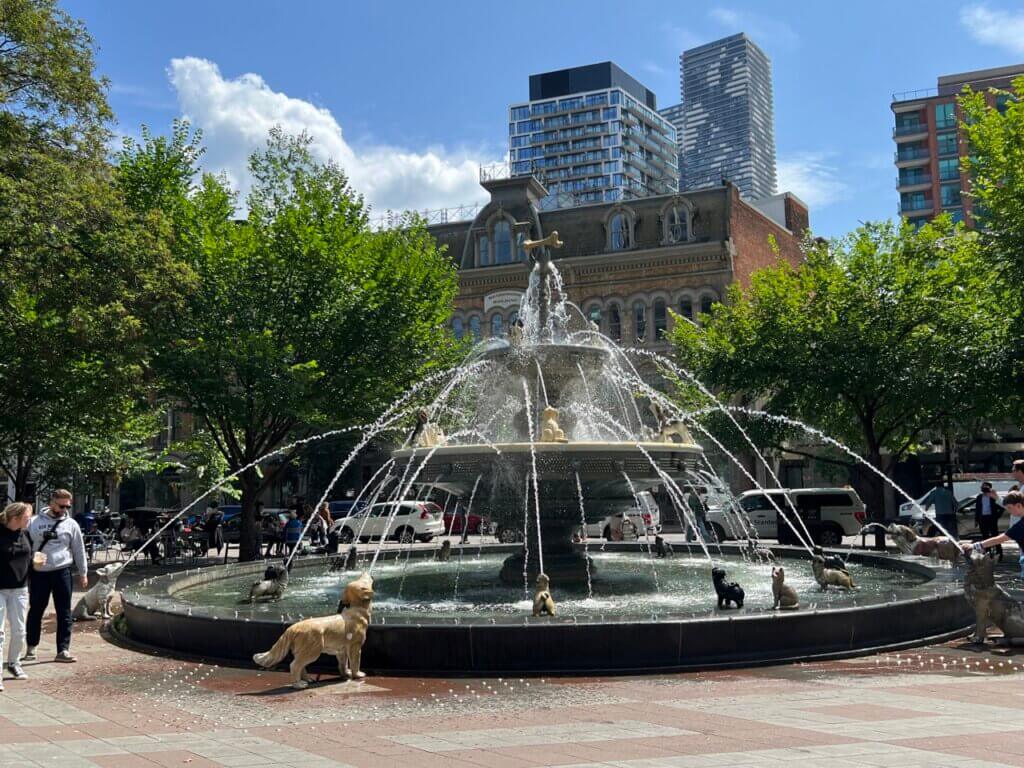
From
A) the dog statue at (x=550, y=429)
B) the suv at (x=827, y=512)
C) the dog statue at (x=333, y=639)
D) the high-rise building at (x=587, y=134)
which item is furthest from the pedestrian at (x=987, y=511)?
the high-rise building at (x=587, y=134)

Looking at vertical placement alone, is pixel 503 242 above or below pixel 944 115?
below

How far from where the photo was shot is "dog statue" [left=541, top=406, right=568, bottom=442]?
40.9 feet

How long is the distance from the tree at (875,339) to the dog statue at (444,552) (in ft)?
40.4

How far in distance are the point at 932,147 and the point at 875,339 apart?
64647mm

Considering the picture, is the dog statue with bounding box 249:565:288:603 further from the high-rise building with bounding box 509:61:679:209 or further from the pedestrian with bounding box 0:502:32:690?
the high-rise building with bounding box 509:61:679:209

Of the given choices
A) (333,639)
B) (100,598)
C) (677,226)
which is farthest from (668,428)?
(677,226)

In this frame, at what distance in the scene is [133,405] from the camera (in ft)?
82.4

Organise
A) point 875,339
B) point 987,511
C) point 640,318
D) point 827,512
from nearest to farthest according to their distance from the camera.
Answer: point 987,511
point 875,339
point 827,512
point 640,318

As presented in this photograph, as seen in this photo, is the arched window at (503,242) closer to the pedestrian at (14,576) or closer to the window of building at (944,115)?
the pedestrian at (14,576)

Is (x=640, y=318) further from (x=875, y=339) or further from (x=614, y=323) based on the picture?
(x=875, y=339)

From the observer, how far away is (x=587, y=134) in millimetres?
172375

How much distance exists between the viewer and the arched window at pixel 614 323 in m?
49.6

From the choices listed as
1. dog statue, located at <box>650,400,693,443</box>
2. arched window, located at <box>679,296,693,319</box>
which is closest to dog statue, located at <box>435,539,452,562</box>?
dog statue, located at <box>650,400,693,443</box>

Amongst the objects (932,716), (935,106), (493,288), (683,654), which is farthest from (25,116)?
(935,106)
